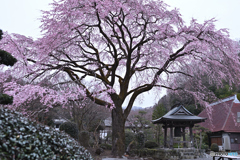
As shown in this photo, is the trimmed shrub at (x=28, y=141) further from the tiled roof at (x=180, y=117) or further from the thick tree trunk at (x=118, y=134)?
the tiled roof at (x=180, y=117)

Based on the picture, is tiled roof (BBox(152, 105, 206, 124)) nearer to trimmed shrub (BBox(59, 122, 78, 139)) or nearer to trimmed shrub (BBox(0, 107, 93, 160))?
trimmed shrub (BBox(59, 122, 78, 139))

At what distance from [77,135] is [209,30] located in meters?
7.94

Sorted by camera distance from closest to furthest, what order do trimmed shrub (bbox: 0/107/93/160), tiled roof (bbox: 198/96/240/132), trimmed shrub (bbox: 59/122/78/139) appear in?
1. trimmed shrub (bbox: 0/107/93/160)
2. trimmed shrub (bbox: 59/122/78/139)
3. tiled roof (bbox: 198/96/240/132)

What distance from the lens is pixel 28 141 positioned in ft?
8.54

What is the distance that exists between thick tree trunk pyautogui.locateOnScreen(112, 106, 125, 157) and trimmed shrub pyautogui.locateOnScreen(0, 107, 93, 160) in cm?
493

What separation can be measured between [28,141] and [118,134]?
5.80 metres

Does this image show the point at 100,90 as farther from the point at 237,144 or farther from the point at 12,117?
the point at 237,144

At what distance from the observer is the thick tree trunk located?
802 centimetres

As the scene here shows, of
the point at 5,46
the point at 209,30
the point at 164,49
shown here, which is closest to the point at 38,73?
the point at 5,46

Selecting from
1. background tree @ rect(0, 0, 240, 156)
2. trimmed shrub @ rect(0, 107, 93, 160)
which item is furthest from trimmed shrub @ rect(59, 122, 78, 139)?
trimmed shrub @ rect(0, 107, 93, 160)

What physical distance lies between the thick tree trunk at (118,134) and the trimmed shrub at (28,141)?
493cm

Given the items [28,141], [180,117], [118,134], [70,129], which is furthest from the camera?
[70,129]

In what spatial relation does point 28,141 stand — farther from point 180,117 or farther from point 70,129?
point 180,117

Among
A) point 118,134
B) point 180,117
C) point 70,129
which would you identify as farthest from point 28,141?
point 180,117
